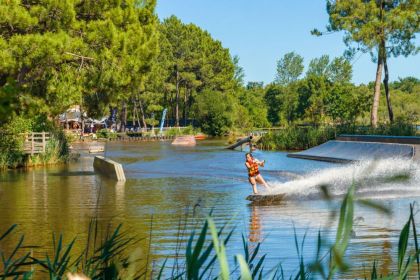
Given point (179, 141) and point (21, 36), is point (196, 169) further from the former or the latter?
point (179, 141)

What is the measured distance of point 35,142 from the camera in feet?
112

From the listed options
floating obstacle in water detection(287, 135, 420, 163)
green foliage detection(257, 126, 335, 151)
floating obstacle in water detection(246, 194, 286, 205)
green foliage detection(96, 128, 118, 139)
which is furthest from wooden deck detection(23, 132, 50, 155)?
green foliage detection(96, 128, 118, 139)

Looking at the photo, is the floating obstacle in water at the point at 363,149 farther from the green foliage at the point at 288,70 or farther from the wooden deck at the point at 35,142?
the green foliage at the point at 288,70

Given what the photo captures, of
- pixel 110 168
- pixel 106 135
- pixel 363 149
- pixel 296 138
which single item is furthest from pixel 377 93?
pixel 106 135

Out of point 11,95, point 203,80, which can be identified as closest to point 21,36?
point 11,95

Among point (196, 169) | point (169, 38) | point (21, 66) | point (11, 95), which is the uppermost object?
point (169, 38)

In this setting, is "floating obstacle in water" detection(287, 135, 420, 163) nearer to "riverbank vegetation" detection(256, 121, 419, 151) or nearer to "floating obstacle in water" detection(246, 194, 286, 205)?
"riverbank vegetation" detection(256, 121, 419, 151)

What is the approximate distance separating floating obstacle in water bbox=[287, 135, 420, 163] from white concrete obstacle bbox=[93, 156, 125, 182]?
352 inches

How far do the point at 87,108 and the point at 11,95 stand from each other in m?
32.0

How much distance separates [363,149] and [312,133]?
546 inches

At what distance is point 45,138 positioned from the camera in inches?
1371

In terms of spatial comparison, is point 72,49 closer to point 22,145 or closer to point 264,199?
point 22,145

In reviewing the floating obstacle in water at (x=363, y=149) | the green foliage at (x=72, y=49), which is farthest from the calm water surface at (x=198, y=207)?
the green foliage at (x=72, y=49)

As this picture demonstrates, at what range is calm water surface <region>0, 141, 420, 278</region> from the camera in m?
9.65
